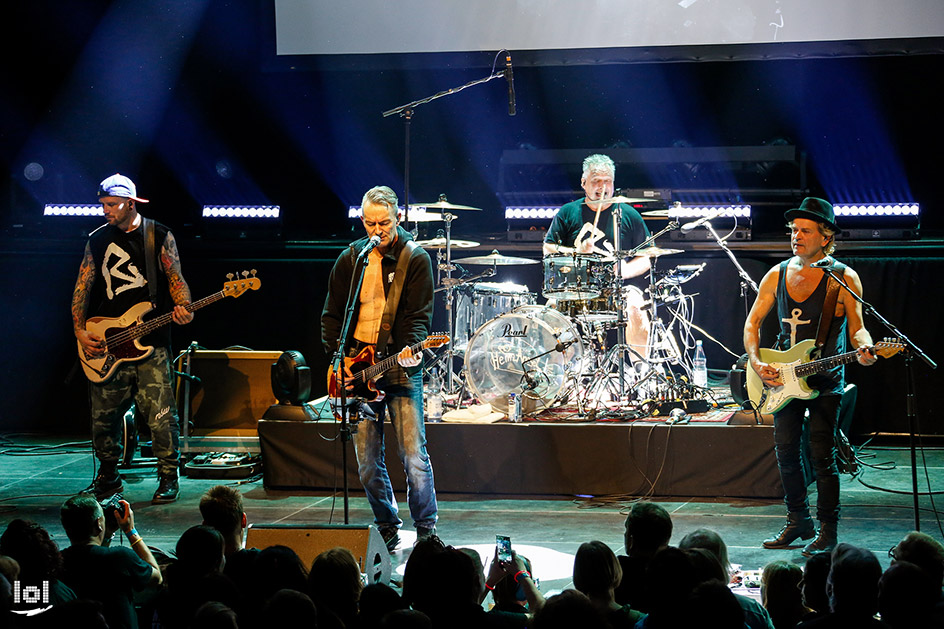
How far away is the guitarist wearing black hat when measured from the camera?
5.98 metres

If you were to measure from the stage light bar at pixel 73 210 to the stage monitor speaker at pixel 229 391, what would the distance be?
3002mm

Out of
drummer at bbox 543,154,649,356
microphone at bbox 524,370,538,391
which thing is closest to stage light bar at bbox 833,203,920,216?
drummer at bbox 543,154,649,356

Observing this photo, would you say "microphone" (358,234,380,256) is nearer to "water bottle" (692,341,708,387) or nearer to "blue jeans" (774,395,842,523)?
"blue jeans" (774,395,842,523)

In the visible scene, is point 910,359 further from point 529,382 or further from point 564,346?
point 529,382

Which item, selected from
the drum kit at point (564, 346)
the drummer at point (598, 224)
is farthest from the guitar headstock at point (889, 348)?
the drummer at point (598, 224)

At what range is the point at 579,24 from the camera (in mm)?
10578

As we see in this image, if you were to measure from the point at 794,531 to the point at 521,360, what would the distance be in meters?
2.94

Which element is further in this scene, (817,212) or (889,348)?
(817,212)

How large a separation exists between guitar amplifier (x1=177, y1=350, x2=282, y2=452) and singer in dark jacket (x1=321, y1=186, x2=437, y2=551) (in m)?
3.70

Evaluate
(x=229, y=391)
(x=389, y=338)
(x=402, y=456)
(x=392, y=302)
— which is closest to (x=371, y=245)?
(x=392, y=302)

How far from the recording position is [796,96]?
1128cm

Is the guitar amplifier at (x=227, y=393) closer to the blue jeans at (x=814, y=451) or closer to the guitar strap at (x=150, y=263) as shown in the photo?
the guitar strap at (x=150, y=263)

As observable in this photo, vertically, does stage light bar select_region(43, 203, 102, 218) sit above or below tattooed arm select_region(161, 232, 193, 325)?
above

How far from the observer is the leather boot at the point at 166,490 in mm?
7637
